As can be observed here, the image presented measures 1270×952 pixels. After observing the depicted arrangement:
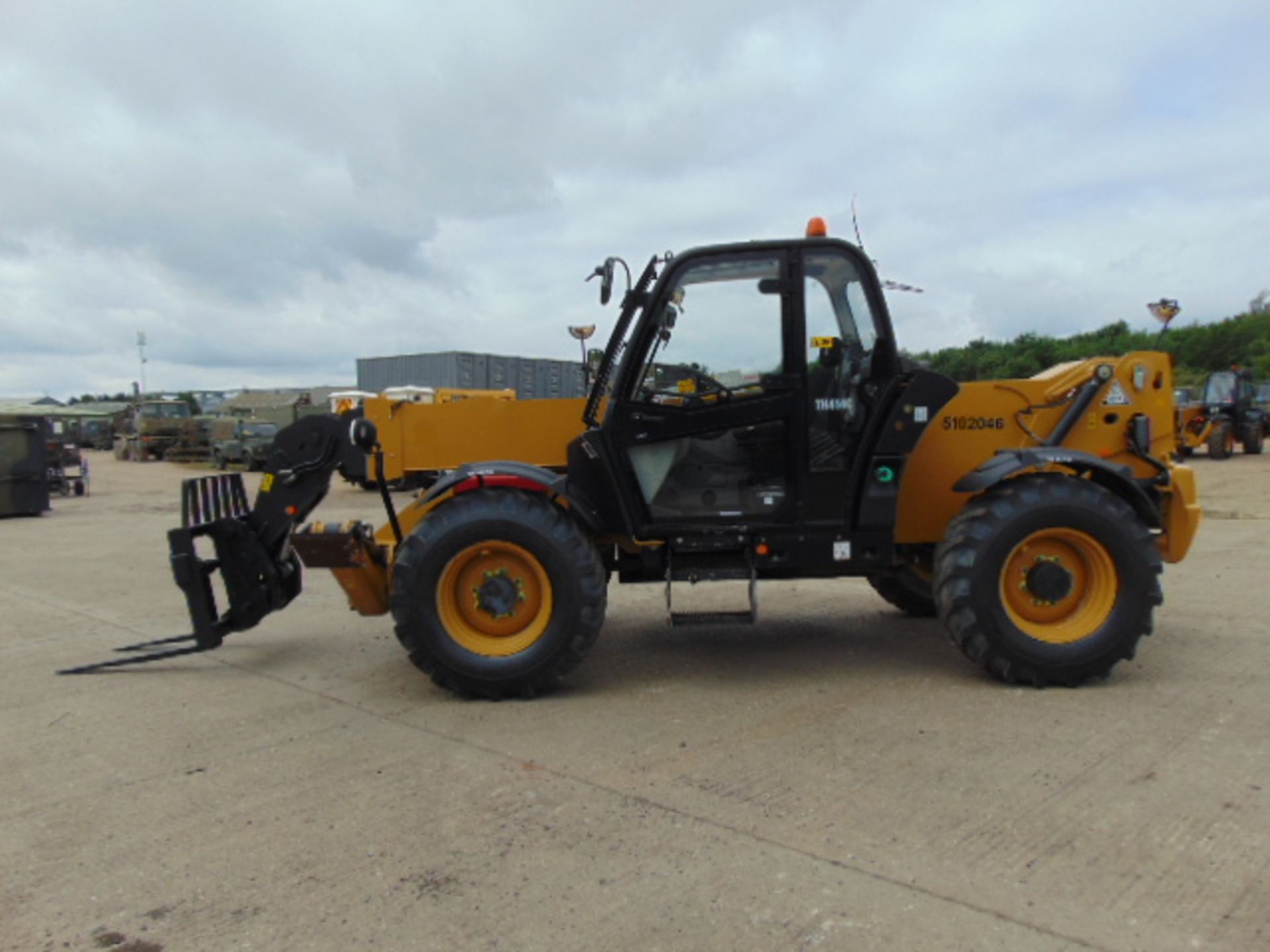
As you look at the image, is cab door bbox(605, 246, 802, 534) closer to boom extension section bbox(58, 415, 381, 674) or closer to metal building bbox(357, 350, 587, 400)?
boom extension section bbox(58, 415, 381, 674)

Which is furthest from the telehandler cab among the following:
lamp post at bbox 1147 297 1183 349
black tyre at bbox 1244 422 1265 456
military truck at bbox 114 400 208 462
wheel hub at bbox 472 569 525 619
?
military truck at bbox 114 400 208 462

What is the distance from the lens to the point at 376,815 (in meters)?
3.62

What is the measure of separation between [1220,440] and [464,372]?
1894 cm

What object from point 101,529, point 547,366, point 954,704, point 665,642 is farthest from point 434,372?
point 954,704

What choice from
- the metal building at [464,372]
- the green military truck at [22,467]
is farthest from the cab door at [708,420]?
the green military truck at [22,467]

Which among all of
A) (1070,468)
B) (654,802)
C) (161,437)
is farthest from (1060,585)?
(161,437)

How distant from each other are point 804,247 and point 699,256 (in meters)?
0.58

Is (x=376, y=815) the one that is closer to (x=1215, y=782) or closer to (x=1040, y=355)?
(x=1215, y=782)

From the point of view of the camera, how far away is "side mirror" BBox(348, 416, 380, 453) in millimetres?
5395

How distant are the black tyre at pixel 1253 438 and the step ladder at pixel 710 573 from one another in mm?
23053

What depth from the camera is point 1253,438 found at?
23.2m

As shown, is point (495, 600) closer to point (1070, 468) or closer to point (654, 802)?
point (654, 802)

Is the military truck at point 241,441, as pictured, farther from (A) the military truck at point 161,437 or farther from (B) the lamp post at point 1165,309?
(B) the lamp post at point 1165,309

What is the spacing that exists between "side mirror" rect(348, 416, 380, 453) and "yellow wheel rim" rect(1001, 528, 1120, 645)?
3.65 m
